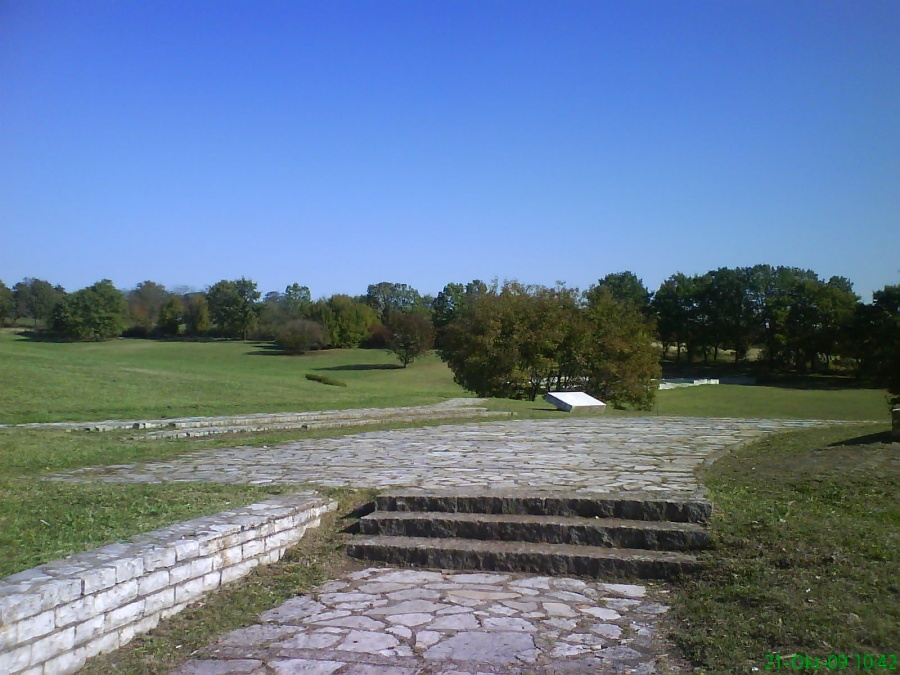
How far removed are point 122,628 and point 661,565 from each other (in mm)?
3347

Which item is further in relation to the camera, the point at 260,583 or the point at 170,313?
the point at 170,313

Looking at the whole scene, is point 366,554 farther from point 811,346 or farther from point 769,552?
point 811,346

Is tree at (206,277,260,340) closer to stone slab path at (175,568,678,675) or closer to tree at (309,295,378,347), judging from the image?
tree at (309,295,378,347)

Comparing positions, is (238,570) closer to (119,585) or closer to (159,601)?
(159,601)

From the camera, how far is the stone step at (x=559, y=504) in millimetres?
5711

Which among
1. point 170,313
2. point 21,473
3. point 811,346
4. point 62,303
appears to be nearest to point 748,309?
point 811,346

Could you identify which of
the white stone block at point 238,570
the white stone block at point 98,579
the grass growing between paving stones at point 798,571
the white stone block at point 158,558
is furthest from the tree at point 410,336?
the white stone block at point 98,579

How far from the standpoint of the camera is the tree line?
107 feet

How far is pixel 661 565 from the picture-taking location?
507 centimetres

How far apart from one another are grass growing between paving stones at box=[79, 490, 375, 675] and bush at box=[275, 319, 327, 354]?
6111 cm

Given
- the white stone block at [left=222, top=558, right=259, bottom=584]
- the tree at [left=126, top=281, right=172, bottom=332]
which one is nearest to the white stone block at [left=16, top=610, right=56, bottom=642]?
the white stone block at [left=222, top=558, right=259, bottom=584]

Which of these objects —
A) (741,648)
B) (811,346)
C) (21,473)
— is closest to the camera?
(741,648)

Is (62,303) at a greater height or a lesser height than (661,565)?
greater

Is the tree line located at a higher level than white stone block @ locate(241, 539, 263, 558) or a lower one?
higher
